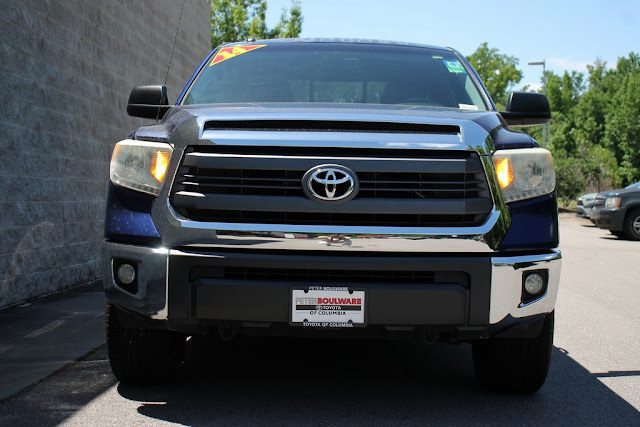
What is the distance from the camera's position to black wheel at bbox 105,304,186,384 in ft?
14.0

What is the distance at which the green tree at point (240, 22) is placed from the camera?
118 feet

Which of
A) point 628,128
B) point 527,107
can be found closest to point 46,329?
point 527,107

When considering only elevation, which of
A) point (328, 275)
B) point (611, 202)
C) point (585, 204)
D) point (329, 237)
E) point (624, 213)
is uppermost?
point (329, 237)

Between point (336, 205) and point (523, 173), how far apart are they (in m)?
0.93

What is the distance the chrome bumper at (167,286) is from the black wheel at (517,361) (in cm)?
37

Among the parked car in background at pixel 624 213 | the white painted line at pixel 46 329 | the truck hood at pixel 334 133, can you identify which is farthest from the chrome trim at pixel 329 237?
the parked car in background at pixel 624 213

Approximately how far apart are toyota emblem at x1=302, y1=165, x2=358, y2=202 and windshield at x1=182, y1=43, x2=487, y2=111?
1259 mm

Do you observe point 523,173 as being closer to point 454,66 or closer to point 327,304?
point 327,304

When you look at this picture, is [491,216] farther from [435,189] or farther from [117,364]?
[117,364]

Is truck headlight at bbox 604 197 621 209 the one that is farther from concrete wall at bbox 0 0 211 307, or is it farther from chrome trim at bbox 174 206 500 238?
chrome trim at bbox 174 206 500 238

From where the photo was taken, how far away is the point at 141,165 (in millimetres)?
3957

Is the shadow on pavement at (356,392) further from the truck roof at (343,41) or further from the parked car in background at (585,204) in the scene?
the parked car in background at (585,204)

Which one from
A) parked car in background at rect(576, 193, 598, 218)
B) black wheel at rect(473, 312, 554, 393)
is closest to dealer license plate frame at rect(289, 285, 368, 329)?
black wheel at rect(473, 312, 554, 393)

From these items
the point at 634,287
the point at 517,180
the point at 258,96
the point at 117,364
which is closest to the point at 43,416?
the point at 117,364
